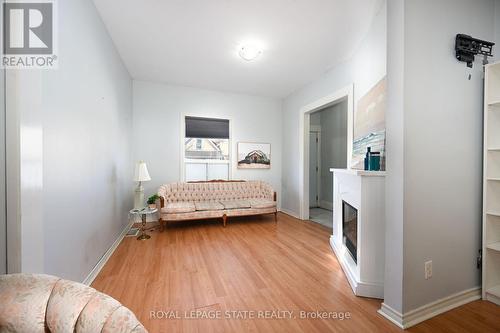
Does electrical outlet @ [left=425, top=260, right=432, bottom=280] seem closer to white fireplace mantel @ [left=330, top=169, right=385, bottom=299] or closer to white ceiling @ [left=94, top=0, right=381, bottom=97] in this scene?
white fireplace mantel @ [left=330, top=169, right=385, bottom=299]

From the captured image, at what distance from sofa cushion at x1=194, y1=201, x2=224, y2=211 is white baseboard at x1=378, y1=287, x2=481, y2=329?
2.93m

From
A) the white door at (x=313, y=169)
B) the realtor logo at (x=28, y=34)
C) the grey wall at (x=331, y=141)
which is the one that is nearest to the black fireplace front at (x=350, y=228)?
the realtor logo at (x=28, y=34)

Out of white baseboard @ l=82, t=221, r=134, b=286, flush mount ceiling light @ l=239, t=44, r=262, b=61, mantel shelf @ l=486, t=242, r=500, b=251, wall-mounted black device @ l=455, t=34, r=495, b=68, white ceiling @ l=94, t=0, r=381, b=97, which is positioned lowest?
white baseboard @ l=82, t=221, r=134, b=286

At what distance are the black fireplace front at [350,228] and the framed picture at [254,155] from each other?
2.84 metres

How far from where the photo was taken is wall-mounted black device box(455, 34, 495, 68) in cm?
168

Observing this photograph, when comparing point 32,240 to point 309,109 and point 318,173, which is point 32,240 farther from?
point 318,173

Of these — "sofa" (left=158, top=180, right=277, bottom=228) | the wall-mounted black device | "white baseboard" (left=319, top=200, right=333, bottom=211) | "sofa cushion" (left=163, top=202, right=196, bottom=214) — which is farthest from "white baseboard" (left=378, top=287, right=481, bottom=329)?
"white baseboard" (left=319, top=200, right=333, bottom=211)

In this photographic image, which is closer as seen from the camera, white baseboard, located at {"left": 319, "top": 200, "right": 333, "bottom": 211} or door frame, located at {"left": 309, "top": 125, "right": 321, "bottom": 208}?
white baseboard, located at {"left": 319, "top": 200, "right": 333, "bottom": 211}

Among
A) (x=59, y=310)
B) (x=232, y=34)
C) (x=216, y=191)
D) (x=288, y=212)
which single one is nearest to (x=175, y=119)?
(x=216, y=191)

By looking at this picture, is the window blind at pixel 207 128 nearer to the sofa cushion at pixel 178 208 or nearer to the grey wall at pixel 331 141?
the sofa cushion at pixel 178 208

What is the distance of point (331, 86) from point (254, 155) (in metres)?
2.35

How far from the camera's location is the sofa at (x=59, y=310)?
24.8 inches

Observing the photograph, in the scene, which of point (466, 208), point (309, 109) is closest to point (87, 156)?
point (466, 208)

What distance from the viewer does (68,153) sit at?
1.69 m
